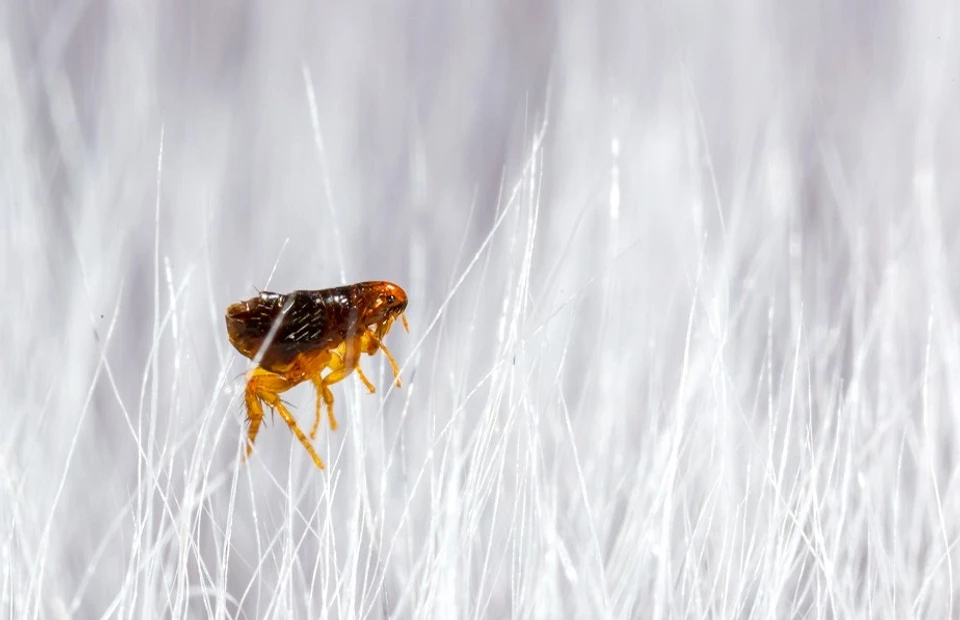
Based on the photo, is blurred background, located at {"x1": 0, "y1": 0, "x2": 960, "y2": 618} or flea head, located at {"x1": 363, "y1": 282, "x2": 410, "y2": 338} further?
blurred background, located at {"x1": 0, "y1": 0, "x2": 960, "y2": 618}

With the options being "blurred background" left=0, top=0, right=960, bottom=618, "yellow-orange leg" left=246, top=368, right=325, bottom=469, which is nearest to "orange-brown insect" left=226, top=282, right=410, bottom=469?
"yellow-orange leg" left=246, top=368, right=325, bottom=469

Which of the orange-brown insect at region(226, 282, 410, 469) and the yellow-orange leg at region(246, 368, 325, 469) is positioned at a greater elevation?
the orange-brown insect at region(226, 282, 410, 469)

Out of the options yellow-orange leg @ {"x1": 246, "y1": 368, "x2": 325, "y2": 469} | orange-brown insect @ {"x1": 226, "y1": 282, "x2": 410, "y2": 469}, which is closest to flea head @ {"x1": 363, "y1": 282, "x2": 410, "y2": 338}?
orange-brown insect @ {"x1": 226, "y1": 282, "x2": 410, "y2": 469}

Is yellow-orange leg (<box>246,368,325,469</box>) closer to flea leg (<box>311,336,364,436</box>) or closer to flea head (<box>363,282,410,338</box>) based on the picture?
flea leg (<box>311,336,364,436</box>)

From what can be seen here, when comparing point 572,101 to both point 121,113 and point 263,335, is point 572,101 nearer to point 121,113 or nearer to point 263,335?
point 121,113

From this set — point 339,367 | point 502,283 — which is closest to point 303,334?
point 339,367

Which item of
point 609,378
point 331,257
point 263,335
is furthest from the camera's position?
point 331,257

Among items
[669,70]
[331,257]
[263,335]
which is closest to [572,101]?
[669,70]
